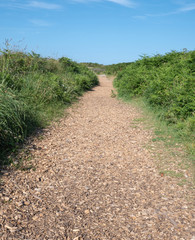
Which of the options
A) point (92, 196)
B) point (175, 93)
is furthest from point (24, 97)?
point (92, 196)

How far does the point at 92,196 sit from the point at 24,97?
4.55m

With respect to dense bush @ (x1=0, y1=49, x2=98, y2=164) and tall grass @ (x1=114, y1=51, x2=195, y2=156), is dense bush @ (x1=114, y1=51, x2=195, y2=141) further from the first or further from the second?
dense bush @ (x1=0, y1=49, x2=98, y2=164)

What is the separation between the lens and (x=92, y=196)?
376 centimetres

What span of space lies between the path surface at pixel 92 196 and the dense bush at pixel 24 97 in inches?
22.8

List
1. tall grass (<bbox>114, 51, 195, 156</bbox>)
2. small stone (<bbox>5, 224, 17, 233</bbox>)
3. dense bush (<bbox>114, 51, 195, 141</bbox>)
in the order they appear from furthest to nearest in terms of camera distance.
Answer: dense bush (<bbox>114, 51, 195, 141</bbox>)
tall grass (<bbox>114, 51, 195, 156</bbox>)
small stone (<bbox>5, 224, 17, 233</bbox>)

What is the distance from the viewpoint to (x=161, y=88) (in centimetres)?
821

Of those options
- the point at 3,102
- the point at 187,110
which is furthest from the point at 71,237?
the point at 187,110

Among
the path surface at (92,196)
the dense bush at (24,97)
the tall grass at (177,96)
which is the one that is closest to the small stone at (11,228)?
the path surface at (92,196)

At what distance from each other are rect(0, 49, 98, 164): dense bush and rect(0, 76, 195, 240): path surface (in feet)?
1.90

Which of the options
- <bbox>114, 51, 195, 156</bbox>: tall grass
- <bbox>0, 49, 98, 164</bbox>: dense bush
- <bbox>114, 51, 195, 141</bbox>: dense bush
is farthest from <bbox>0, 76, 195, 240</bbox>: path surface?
<bbox>114, 51, 195, 141</bbox>: dense bush

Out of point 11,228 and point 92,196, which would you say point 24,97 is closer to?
point 92,196

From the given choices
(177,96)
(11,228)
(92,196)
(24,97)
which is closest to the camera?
(11,228)

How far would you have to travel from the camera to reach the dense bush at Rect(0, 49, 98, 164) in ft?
16.8

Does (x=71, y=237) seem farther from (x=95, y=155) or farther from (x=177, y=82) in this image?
(x=177, y=82)
